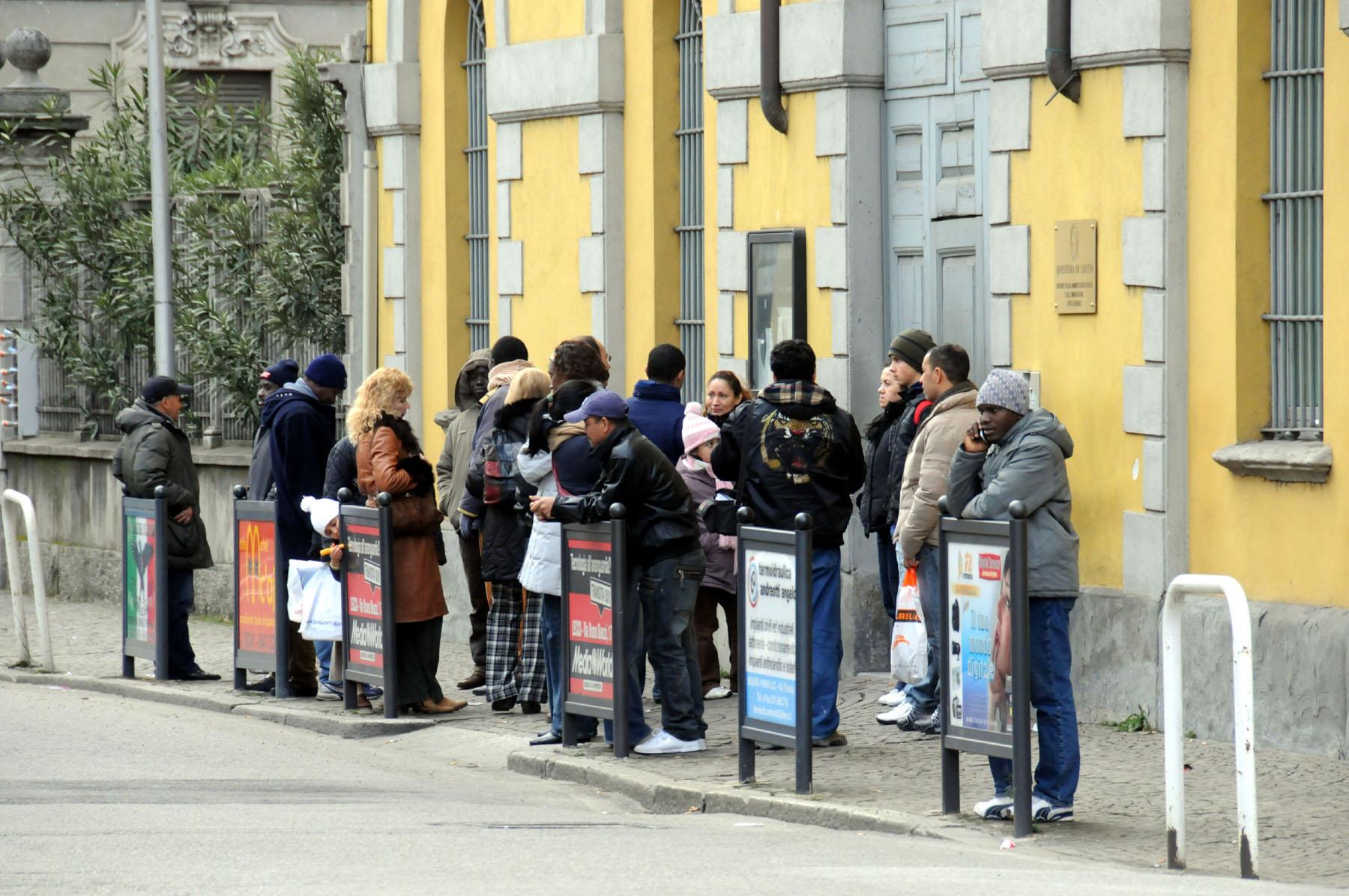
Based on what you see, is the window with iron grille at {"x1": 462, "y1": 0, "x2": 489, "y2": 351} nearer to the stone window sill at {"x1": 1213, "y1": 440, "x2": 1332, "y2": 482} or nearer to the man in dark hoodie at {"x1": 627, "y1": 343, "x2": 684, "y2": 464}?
the man in dark hoodie at {"x1": 627, "y1": 343, "x2": 684, "y2": 464}

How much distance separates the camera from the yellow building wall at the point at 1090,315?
38.9ft

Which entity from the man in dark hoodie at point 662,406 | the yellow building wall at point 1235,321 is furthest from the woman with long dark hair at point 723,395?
the yellow building wall at point 1235,321

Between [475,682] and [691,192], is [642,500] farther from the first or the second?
[691,192]

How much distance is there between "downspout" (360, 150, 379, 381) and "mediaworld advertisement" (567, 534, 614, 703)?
26.5 feet

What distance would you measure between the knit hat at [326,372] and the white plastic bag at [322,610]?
3.61ft

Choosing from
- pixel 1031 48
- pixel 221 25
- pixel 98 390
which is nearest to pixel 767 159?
pixel 1031 48

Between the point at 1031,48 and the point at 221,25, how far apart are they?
20782mm

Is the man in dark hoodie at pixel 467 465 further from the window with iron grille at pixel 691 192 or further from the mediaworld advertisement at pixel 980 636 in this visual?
the mediaworld advertisement at pixel 980 636

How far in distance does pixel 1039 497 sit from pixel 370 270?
1091 cm

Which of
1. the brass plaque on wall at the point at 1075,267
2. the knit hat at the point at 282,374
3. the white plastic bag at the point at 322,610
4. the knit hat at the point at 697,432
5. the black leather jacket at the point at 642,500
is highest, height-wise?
the brass plaque on wall at the point at 1075,267

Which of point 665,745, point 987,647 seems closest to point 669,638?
point 665,745

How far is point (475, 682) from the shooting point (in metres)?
14.1

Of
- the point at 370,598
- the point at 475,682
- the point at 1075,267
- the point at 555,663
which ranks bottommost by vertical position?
the point at 475,682

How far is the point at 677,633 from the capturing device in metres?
11.1
